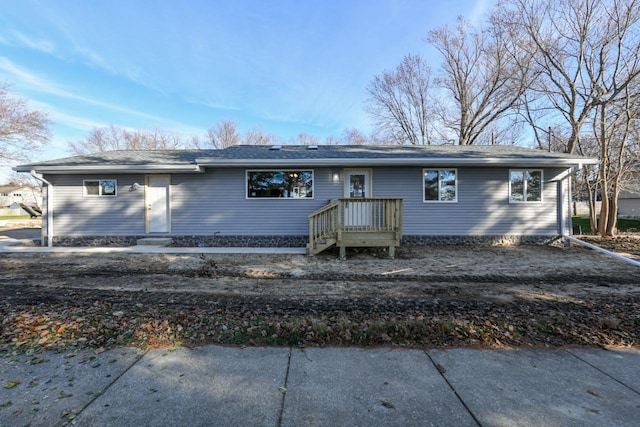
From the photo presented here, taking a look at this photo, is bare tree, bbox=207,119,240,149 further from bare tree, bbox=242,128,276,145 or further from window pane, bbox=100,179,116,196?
window pane, bbox=100,179,116,196

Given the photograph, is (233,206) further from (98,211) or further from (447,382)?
(447,382)

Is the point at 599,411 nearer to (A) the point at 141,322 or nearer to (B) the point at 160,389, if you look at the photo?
(B) the point at 160,389

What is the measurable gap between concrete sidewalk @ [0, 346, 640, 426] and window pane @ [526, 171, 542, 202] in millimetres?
7912

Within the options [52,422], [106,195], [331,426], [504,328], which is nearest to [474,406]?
[331,426]

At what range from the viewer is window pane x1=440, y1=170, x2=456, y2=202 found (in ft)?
30.9

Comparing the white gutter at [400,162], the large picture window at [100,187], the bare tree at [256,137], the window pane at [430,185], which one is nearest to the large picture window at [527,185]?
the white gutter at [400,162]

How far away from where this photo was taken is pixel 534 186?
943cm

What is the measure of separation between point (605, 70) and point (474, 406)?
15391mm

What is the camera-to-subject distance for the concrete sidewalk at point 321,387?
1.88 metres

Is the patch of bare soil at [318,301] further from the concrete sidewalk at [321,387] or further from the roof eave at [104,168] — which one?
the roof eave at [104,168]

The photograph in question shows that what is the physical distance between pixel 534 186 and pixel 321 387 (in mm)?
10243

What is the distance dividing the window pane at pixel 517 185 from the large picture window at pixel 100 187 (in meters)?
12.9

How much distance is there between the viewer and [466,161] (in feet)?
28.5

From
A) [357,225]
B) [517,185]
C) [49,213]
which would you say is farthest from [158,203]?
[517,185]
